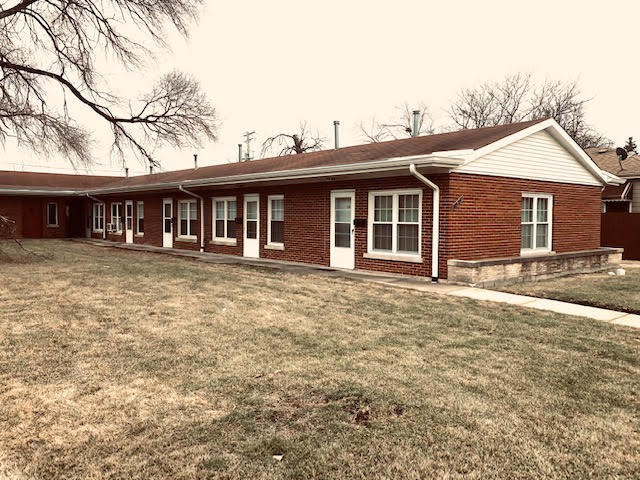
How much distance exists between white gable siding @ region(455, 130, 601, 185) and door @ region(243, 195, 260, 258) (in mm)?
8108

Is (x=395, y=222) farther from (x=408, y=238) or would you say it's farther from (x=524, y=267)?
(x=524, y=267)

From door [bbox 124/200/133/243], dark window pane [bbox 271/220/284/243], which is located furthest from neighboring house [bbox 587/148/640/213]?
door [bbox 124/200/133/243]

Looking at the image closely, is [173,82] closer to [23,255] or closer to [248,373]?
[23,255]

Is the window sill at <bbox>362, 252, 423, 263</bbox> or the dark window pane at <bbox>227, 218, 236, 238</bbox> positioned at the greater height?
the dark window pane at <bbox>227, 218, 236, 238</bbox>

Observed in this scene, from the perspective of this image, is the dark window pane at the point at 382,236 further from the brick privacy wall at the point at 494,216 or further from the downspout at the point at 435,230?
the brick privacy wall at the point at 494,216

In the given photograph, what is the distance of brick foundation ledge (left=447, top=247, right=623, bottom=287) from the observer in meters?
11.3

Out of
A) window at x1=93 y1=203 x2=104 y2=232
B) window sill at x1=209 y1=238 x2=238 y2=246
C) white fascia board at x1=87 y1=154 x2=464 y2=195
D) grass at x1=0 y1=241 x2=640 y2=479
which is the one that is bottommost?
grass at x1=0 y1=241 x2=640 y2=479

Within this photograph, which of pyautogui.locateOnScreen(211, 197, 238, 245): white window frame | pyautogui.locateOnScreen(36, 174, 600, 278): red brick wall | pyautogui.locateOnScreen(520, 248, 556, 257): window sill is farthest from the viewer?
pyautogui.locateOnScreen(211, 197, 238, 245): white window frame

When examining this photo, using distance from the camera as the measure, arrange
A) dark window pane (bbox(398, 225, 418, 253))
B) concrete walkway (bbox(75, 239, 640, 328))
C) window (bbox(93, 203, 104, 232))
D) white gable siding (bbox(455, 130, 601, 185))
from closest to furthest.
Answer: concrete walkway (bbox(75, 239, 640, 328)) → white gable siding (bbox(455, 130, 601, 185)) → dark window pane (bbox(398, 225, 418, 253)) → window (bbox(93, 203, 104, 232))

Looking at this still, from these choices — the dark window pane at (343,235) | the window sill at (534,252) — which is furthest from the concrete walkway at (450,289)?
the window sill at (534,252)

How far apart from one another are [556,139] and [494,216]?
11.9ft

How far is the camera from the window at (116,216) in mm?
27000

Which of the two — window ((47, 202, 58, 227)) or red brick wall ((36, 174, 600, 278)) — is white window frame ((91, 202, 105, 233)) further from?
red brick wall ((36, 174, 600, 278))

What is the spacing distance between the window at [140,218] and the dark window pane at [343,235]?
13.8 metres
